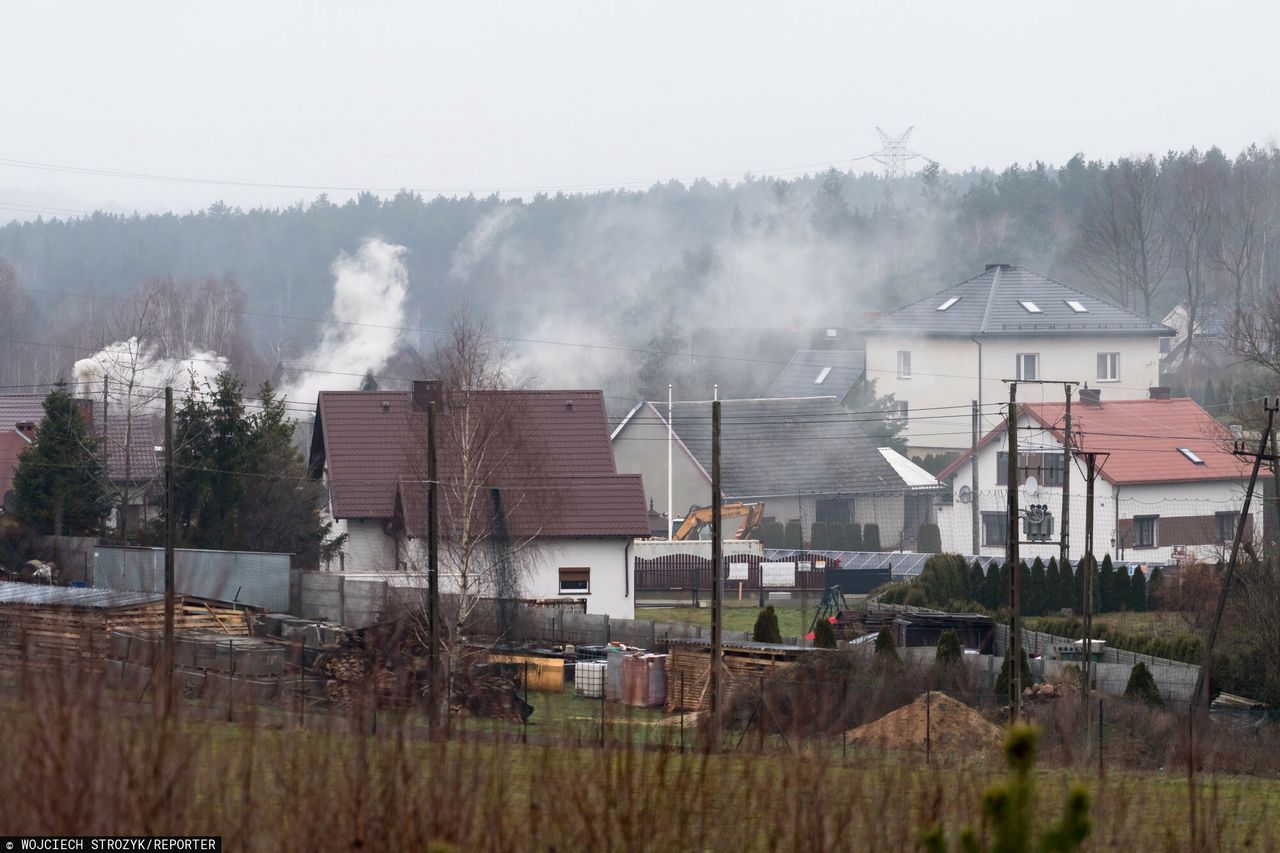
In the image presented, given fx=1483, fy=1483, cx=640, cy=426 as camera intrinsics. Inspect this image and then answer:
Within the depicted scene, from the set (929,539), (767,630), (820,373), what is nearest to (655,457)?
(929,539)

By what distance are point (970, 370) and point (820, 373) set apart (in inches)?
319

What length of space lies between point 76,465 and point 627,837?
3580 centimetres

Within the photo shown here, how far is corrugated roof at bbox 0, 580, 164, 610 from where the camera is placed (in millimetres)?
27881

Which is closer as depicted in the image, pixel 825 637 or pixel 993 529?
pixel 825 637

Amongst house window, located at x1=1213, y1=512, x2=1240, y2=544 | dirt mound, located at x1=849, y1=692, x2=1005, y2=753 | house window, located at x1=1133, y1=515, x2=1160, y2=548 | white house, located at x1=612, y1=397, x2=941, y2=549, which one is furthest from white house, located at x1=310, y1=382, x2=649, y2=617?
house window, located at x1=1213, y1=512, x2=1240, y2=544

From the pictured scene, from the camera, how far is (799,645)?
98.7 ft

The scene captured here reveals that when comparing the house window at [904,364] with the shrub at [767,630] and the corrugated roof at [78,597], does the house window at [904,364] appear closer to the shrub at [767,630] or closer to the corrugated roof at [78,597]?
the shrub at [767,630]

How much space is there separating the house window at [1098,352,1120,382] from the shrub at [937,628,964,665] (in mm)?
54232

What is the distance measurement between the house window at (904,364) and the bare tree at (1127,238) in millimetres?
32597

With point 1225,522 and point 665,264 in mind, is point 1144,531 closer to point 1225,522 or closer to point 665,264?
point 1225,522

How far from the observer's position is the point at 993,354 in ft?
254

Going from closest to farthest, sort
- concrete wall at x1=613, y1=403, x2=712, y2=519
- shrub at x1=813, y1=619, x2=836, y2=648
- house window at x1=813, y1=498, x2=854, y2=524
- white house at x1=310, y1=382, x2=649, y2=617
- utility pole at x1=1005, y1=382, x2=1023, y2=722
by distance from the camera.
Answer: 1. utility pole at x1=1005, y1=382, x2=1023, y2=722
2. shrub at x1=813, y1=619, x2=836, y2=648
3. white house at x1=310, y1=382, x2=649, y2=617
4. concrete wall at x1=613, y1=403, x2=712, y2=519
5. house window at x1=813, y1=498, x2=854, y2=524

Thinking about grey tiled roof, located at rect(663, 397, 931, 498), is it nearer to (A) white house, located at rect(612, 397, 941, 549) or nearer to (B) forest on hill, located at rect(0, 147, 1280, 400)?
(A) white house, located at rect(612, 397, 941, 549)

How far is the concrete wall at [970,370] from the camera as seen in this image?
252 feet
